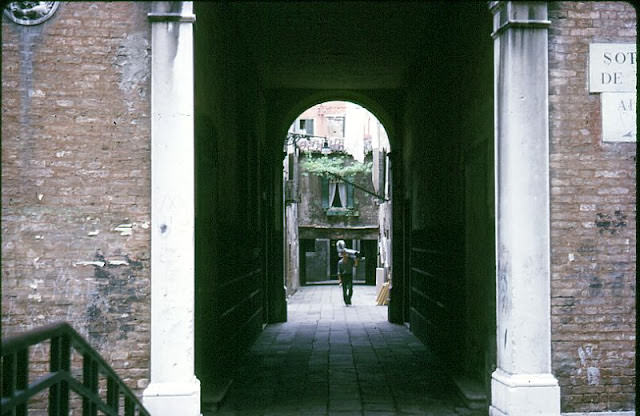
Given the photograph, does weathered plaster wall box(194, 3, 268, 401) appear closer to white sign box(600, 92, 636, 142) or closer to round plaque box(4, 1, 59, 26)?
round plaque box(4, 1, 59, 26)

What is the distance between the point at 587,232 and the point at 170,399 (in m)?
3.86

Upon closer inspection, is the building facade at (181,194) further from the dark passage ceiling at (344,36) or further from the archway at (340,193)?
the archway at (340,193)

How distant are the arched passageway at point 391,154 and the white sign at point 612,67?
3.23 ft

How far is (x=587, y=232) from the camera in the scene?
5480mm

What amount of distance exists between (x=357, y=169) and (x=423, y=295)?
70.2 ft

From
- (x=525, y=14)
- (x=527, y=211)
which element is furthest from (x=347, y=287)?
(x=525, y=14)

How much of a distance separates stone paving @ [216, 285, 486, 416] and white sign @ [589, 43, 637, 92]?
3308mm

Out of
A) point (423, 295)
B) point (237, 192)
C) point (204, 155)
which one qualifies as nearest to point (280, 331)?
point (423, 295)

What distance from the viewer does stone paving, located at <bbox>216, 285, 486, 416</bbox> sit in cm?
633

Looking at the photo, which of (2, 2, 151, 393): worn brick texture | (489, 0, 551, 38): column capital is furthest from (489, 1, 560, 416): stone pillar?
(2, 2, 151, 393): worn brick texture

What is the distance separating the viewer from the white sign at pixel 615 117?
5.52m

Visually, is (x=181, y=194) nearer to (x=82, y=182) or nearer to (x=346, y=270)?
(x=82, y=182)

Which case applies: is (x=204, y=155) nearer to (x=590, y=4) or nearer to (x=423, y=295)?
(x=590, y=4)

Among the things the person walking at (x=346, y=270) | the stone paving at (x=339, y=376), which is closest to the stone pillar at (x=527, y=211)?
the stone paving at (x=339, y=376)
